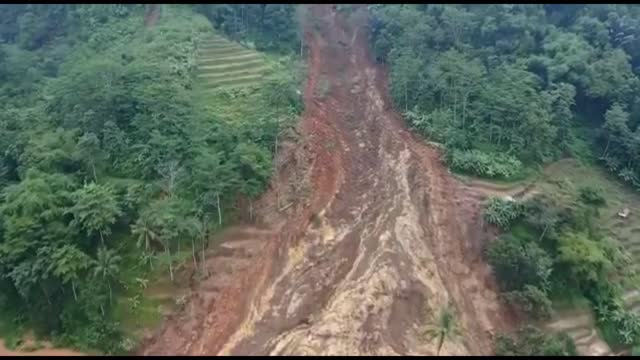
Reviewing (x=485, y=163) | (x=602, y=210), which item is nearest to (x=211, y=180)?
(x=485, y=163)

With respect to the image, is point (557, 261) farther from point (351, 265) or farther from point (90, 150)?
point (90, 150)

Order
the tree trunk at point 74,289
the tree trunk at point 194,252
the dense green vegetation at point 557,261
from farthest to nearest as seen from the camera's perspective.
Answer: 1. the tree trunk at point 194,252
2. the dense green vegetation at point 557,261
3. the tree trunk at point 74,289

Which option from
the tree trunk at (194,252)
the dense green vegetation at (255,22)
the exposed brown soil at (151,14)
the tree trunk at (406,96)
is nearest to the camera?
the tree trunk at (194,252)

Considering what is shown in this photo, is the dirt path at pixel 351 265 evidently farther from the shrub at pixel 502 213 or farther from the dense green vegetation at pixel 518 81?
the dense green vegetation at pixel 518 81

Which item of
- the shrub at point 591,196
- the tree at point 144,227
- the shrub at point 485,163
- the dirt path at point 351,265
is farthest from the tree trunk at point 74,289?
the shrub at point 591,196

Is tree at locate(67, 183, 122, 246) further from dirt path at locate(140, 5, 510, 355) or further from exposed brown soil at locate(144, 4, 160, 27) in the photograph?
exposed brown soil at locate(144, 4, 160, 27)

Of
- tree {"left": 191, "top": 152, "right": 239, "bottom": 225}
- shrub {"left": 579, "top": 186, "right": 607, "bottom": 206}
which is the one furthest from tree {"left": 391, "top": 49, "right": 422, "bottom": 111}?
tree {"left": 191, "top": 152, "right": 239, "bottom": 225}
